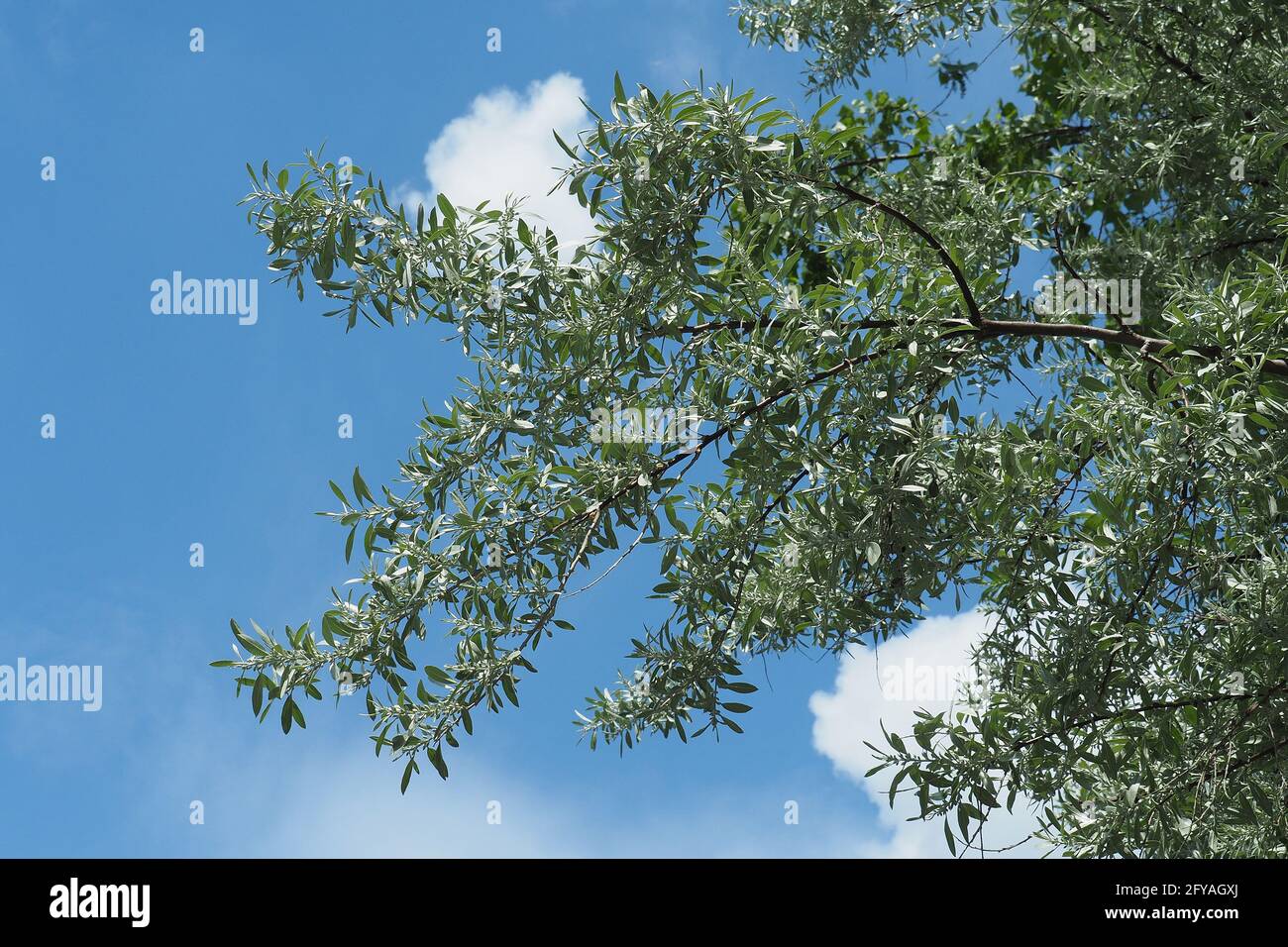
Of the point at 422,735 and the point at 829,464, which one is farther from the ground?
the point at 829,464

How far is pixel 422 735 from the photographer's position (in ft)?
9.89

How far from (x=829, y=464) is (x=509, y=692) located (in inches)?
42.1

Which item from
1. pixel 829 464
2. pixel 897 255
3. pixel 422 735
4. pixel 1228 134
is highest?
pixel 1228 134
